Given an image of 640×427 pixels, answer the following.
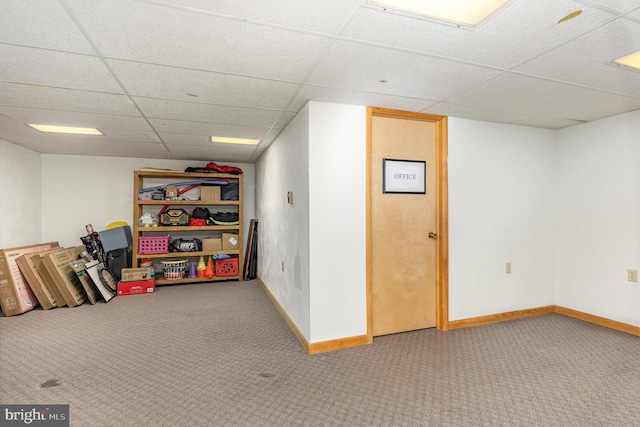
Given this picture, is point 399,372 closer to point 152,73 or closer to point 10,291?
point 152,73

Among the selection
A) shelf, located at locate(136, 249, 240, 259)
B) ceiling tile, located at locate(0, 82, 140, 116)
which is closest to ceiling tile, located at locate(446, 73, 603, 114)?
ceiling tile, located at locate(0, 82, 140, 116)

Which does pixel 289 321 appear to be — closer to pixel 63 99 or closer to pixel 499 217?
pixel 499 217

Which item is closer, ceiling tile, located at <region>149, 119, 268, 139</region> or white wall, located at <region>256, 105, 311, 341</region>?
white wall, located at <region>256, 105, 311, 341</region>

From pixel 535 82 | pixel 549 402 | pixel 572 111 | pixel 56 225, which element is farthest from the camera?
pixel 56 225

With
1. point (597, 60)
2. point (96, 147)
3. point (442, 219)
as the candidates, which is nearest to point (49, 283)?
point (96, 147)

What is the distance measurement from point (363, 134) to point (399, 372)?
6.44ft

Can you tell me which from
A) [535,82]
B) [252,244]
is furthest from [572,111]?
[252,244]

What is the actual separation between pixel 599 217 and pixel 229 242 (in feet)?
16.8

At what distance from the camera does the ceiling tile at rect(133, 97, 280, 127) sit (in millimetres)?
2719

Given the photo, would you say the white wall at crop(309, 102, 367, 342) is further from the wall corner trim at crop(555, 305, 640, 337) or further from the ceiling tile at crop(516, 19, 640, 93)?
the wall corner trim at crop(555, 305, 640, 337)

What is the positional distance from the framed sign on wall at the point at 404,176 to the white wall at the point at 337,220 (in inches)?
11.7

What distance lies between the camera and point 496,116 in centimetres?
316

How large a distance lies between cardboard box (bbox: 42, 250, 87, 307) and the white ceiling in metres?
1.75

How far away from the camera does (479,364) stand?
95.2 inches
